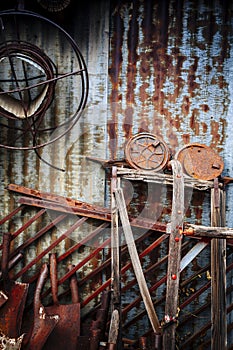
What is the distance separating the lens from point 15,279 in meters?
4.44

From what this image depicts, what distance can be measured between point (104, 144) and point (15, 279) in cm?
175

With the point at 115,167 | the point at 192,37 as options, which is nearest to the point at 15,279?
the point at 115,167

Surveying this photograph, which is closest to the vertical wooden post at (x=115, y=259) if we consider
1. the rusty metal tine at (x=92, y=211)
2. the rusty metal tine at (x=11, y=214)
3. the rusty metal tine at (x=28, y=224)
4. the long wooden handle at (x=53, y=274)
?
the rusty metal tine at (x=92, y=211)

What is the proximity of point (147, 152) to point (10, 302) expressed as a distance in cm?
200

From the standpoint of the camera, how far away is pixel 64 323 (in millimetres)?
3996

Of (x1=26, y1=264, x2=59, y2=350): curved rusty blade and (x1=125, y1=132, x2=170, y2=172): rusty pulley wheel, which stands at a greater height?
(x1=125, y1=132, x2=170, y2=172): rusty pulley wheel

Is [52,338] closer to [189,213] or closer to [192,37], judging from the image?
[189,213]

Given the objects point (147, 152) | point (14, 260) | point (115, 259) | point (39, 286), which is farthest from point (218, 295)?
point (14, 260)

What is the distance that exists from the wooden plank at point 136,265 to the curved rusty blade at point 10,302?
1110 millimetres

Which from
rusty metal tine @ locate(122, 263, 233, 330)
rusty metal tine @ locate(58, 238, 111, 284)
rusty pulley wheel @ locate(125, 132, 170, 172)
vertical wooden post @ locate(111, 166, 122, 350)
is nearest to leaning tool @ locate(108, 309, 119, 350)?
vertical wooden post @ locate(111, 166, 122, 350)

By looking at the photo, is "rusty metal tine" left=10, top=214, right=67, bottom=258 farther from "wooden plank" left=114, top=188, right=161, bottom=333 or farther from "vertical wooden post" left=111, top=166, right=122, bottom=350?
"wooden plank" left=114, top=188, right=161, bottom=333

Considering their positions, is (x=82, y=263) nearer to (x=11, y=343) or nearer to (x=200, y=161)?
(x=11, y=343)

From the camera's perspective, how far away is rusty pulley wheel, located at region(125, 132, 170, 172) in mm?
4168

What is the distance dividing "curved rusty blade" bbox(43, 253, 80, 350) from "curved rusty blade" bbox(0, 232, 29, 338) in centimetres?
30
